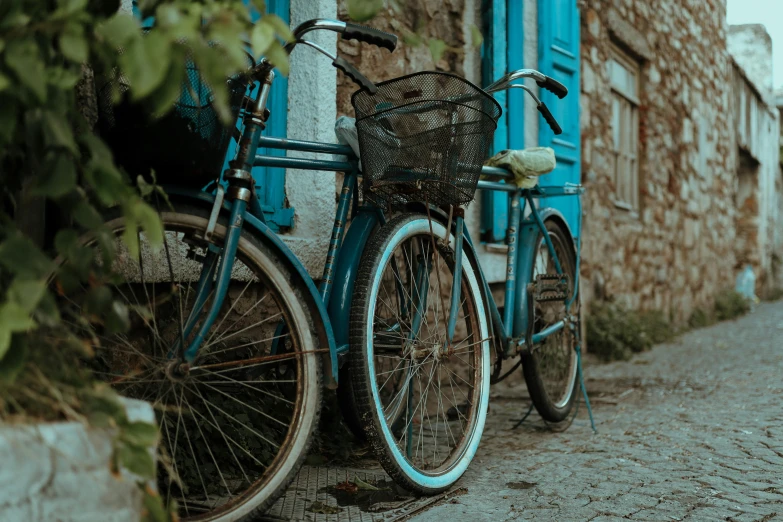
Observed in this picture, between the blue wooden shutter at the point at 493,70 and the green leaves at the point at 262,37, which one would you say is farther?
the blue wooden shutter at the point at 493,70

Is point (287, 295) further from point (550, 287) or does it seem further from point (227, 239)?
point (550, 287)

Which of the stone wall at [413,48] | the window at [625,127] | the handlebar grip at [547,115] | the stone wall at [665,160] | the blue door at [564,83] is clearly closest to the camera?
the handlebar grip at [547,115]

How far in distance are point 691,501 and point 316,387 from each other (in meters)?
1.24

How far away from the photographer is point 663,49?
8266 mm

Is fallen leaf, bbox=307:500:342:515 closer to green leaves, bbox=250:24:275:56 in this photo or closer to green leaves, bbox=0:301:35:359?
green leaves, bbox=0:301:35:359

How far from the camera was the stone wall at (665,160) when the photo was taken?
6516mm

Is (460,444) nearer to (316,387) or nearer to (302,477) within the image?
(302,477)

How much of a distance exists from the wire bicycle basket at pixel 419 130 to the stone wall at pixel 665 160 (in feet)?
10.1

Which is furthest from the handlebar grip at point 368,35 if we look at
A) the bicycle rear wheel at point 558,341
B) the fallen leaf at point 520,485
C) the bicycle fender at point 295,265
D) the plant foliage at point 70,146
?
the bicycle rear wheel at point 558,341

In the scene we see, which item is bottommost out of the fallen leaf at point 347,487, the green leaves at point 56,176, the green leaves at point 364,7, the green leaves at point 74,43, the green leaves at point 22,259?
the fallen leaf at point 347,487

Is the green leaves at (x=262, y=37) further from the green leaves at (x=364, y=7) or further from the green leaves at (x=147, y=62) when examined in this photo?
the green leaves at (x=364, y=7)

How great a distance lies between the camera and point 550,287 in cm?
347

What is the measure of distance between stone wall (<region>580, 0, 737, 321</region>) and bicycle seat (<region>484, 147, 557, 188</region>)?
2.20 meters

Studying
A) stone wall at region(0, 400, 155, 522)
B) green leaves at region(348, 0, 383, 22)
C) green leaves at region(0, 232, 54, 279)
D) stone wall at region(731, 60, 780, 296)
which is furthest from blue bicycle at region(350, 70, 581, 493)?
stone wall at region(731, 60, 780, 296)
